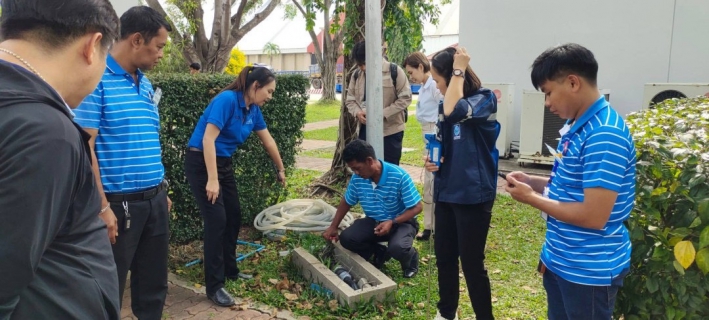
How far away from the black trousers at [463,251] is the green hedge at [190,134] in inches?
104

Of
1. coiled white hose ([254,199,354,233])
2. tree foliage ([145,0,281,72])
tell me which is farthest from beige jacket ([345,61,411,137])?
tree foliage ([145,0,281,72])

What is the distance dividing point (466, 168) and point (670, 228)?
3.69 ft

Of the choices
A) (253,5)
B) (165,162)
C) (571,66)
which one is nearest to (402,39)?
(165,162)

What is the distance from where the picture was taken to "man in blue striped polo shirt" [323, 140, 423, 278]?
4137mm

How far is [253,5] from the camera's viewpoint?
49.0 feet

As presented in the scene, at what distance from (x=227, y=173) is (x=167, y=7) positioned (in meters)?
13.4

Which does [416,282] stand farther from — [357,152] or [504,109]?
[504,109]

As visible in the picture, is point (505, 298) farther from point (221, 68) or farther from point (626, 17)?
point (221, 68)

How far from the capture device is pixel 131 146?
2.74m

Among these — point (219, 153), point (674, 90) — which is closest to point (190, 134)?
point (219, 153)

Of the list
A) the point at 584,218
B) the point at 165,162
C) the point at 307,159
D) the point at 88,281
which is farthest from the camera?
the point at 307,159

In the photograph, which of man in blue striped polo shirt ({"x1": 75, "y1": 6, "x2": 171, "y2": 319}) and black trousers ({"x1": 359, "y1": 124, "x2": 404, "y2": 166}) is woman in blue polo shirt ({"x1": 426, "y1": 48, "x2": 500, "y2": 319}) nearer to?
man in blue striped polo shirt ({"x1": 75, "y1": 6, "x2": 171, "y2": 319})

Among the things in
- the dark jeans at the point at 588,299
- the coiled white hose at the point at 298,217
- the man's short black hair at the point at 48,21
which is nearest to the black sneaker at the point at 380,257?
the coiled white hose at the point at 298,217

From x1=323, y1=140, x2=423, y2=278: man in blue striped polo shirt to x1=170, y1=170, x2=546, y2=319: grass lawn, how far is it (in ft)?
0.70
